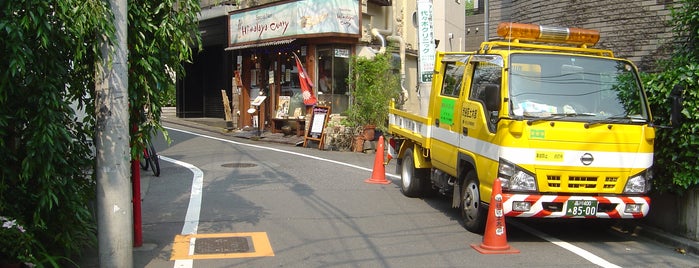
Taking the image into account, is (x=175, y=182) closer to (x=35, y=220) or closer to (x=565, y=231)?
(x=35, y=220)

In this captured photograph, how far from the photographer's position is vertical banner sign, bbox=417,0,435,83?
44.0ft

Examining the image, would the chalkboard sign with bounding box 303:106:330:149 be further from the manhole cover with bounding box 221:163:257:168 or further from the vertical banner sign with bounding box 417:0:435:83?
the vertical banner sign with bounding box 417:0:435:83

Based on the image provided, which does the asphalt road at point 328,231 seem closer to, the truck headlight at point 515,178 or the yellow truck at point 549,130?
the yellow truck at point 549,130

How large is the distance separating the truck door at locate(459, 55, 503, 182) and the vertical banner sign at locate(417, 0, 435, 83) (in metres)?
5.09

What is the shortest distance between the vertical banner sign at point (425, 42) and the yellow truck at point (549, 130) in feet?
15.8

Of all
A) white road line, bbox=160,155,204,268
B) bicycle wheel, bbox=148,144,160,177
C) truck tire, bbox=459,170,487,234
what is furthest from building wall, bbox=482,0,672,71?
bicycle wheel, bbox=148,144,160,177

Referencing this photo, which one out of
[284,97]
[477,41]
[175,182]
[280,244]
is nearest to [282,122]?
[284,97]

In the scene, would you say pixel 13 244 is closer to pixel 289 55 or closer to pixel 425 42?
pixel 425 42

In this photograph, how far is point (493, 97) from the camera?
7.18m

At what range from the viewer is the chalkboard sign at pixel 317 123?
17578 mm

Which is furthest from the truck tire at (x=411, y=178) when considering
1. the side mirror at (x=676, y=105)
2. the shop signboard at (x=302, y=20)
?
the shop signboard at (x=302, y=20)

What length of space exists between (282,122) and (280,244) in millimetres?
13139

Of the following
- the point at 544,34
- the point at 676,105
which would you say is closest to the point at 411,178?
the point at 544,34

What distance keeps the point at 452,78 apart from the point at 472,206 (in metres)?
2.12
